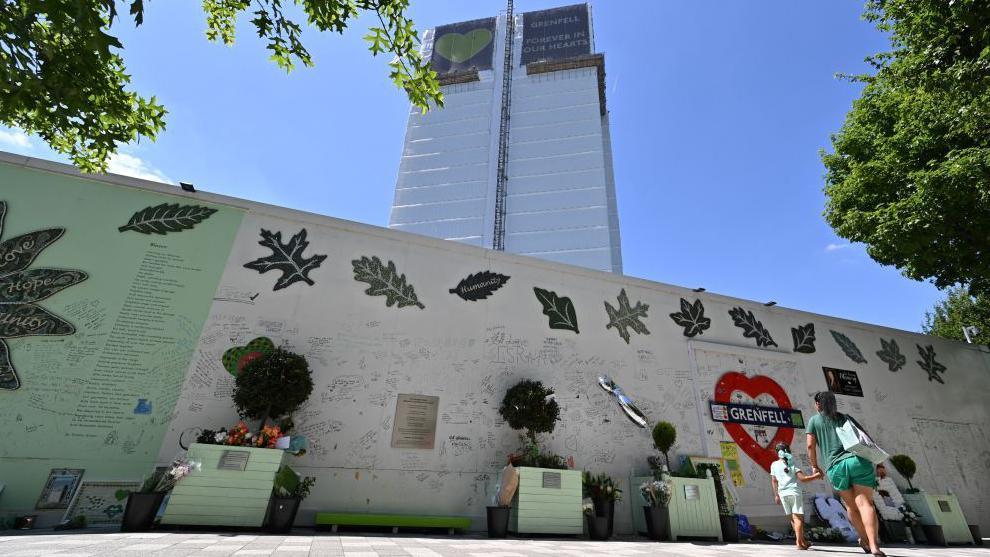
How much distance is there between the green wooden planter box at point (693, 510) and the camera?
564 centimetres

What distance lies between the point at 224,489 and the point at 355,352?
2191mm

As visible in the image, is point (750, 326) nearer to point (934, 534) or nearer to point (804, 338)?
→ point (804, 338)

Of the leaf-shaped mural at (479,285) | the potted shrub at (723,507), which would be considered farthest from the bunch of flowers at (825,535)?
the leaf-shaped mural at (479,285)

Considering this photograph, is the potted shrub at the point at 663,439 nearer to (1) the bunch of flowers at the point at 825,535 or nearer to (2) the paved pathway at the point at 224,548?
(1) the bunch of flowers at the point at 825,535

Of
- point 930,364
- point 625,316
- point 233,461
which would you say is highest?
point 930,364

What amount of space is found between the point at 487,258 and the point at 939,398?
10670 millimetres

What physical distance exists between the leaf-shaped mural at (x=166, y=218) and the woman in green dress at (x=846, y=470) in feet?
25.4

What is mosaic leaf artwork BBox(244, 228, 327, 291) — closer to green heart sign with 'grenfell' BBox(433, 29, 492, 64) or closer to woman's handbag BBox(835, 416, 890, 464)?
woman's handbag BBox(835, 416, 890, 464)

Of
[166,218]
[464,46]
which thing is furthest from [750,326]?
[464,46]

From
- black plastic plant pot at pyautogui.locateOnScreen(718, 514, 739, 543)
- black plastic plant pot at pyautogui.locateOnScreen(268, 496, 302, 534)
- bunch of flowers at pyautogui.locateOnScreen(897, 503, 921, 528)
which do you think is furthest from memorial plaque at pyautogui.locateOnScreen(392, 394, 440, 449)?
bunch of flowers at pyautogui.locateOnScreen(897, 503, 921, 528)

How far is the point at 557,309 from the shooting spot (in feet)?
24.0

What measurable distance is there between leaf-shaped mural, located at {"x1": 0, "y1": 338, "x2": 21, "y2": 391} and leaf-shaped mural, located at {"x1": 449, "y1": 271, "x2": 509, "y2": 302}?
5159 millimetres

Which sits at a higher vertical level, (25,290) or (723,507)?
(25,290)

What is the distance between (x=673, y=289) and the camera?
837 cm
